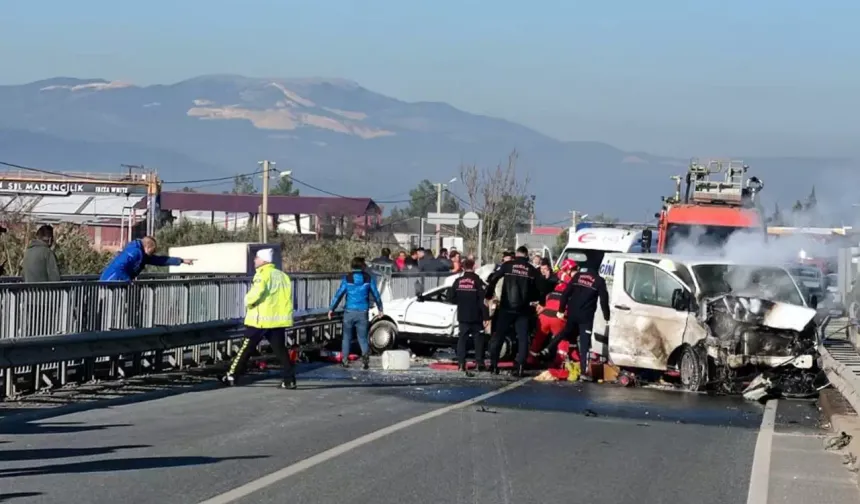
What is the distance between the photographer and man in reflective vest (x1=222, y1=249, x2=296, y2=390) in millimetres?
15617

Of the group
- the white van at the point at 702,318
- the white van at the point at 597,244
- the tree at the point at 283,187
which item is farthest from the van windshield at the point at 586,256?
the tree at the point at 283,187

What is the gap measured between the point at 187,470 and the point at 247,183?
163134mm

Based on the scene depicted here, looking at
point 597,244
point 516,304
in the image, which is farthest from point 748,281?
point 597,244

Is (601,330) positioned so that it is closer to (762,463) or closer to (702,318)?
(702,318)

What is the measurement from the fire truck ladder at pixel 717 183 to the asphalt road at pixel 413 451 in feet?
47.7

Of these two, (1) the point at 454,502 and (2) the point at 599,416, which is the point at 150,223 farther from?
(1) the point at 454,502

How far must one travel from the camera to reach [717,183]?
103 ft

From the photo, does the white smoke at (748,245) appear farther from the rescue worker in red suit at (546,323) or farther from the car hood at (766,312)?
the rescue worker in red suit at (546,323)

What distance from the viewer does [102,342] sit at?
15.5 m

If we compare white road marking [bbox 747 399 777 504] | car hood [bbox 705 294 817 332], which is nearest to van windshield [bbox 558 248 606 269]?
car hood [bbox 705 294 817 332]

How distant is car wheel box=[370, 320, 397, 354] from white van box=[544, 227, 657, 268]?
7.37 metres

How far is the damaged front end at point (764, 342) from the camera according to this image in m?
16.8

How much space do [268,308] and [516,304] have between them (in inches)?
196

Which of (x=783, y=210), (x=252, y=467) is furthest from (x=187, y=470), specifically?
(x=783, y=210)
